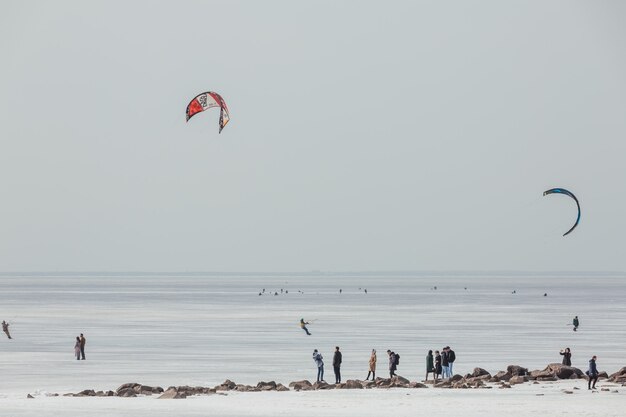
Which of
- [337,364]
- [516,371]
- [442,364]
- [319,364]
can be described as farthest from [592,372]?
[319,364]

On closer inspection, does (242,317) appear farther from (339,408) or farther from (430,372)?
(339,408)

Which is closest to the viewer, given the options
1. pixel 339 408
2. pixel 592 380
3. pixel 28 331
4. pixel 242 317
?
pixel 339 408

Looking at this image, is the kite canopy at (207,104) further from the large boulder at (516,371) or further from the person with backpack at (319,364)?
the large boulder at (516,371)

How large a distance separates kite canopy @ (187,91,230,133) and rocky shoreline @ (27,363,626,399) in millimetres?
15555

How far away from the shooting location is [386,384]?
1334 inches

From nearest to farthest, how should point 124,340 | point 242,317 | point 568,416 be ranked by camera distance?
point 568,416, point 124,340, point 242,317

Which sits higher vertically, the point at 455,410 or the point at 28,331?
the point at 28,331

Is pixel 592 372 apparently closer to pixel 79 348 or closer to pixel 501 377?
pixel 501 377

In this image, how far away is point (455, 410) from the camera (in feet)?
92.9

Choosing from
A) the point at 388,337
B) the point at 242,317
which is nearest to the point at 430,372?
the point at 388,337

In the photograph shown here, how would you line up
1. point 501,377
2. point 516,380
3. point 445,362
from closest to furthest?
point 516,380
point 501,377
point 445,362

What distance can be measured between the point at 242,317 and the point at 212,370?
42.5 m

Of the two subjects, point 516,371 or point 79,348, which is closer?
point 516,371

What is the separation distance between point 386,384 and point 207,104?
19.2 m
